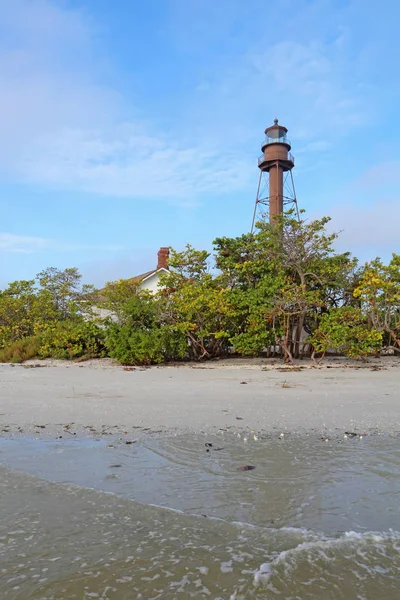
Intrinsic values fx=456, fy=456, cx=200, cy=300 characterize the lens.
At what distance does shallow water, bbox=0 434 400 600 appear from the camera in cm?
237

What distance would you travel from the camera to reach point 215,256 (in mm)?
15281

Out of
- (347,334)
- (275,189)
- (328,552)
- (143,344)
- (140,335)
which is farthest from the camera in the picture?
(275,189)

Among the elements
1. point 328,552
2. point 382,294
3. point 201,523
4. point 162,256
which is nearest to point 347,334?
point 382,294

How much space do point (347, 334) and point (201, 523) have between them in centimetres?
1072

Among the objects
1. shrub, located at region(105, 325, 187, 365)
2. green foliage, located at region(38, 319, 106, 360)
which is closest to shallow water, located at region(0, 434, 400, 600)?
shrub, located at region(105, 325, 187, 365)

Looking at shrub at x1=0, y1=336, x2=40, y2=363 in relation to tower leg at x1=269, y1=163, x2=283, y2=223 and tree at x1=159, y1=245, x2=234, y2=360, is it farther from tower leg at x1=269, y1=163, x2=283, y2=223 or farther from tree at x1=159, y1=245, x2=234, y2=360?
tower leg at x1=269, y1=163, x2=283, y2=223

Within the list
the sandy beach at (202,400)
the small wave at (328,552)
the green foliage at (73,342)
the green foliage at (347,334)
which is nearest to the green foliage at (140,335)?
the green foliage at (73,342)

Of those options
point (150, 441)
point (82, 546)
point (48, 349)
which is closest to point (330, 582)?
point (82, 546)

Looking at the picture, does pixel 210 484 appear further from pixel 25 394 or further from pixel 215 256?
pixel 215 256

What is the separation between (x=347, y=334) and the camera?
42.3ft

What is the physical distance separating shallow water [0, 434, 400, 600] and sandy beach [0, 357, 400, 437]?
1.15 m

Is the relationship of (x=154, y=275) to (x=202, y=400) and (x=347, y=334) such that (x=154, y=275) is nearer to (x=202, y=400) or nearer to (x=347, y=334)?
(x=347, y=334)

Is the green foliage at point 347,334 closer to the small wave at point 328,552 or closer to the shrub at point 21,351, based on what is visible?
the shrub at point 21,351

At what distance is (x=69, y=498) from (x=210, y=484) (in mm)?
1110
